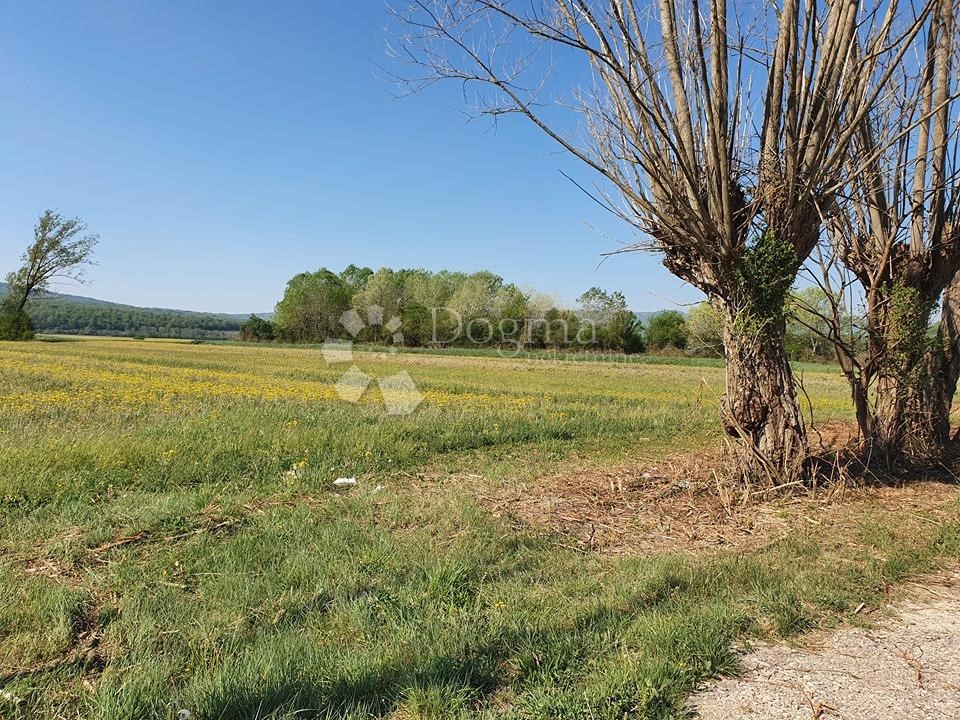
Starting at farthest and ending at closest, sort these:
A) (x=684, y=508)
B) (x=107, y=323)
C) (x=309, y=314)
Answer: (x=107, y=323)
(x=309, y=314)
(x=684, y=508)

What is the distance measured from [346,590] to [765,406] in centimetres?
465

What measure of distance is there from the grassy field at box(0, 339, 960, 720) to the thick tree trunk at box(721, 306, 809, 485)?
0.88 m

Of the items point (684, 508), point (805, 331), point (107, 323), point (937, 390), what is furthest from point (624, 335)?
point (107, 323)

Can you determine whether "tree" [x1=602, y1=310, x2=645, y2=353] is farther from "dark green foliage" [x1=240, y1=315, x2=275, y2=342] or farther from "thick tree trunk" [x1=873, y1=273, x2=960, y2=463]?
"thick tree trunk" [x1=873, y1=273, x2=960, y2=463]

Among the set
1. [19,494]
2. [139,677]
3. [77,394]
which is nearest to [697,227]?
[139,677]

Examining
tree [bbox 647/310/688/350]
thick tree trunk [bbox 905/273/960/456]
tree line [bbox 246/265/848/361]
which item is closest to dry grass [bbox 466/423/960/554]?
thick tree trunk [bbox 905/273/960/456]

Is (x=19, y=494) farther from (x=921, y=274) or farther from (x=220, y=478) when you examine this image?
(x=921, y=274)

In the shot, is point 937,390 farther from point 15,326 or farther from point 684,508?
point 15,326

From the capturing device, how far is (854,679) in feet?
9.17

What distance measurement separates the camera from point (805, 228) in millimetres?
6070

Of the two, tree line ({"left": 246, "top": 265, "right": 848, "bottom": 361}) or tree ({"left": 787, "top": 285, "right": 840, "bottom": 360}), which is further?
tree line ({"left": 246, "top": 265, "right": 848, "bottom": 361})

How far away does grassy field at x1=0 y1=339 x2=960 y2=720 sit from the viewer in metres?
2.61

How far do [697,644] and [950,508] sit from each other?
4.49m

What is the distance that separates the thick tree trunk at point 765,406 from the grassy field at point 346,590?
0.88 m
